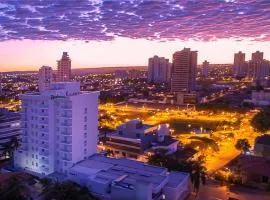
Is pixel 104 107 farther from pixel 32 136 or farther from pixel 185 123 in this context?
pixel 32 136

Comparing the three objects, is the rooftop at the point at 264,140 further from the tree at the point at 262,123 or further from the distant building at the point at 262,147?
the tree at the point at 262,123

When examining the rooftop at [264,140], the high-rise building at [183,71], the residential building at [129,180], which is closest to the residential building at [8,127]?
the residential building at [129,180]

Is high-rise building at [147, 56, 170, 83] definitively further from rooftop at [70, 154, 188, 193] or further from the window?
rooftop at [70, 154, 188, 193]

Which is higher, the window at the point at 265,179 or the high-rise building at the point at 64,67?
the high-rise building at the point at 64,67

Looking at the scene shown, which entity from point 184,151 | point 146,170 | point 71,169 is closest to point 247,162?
point 184,151

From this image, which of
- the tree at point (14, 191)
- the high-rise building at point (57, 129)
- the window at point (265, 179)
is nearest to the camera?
the tree at point (14, 191)

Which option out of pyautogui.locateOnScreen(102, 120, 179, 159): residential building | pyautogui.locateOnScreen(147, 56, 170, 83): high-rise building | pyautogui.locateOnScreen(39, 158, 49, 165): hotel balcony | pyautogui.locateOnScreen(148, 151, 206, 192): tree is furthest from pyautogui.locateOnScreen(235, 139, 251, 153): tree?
pyautogui.locateOnScreen(147, 56, 170, 83): high-rise building
